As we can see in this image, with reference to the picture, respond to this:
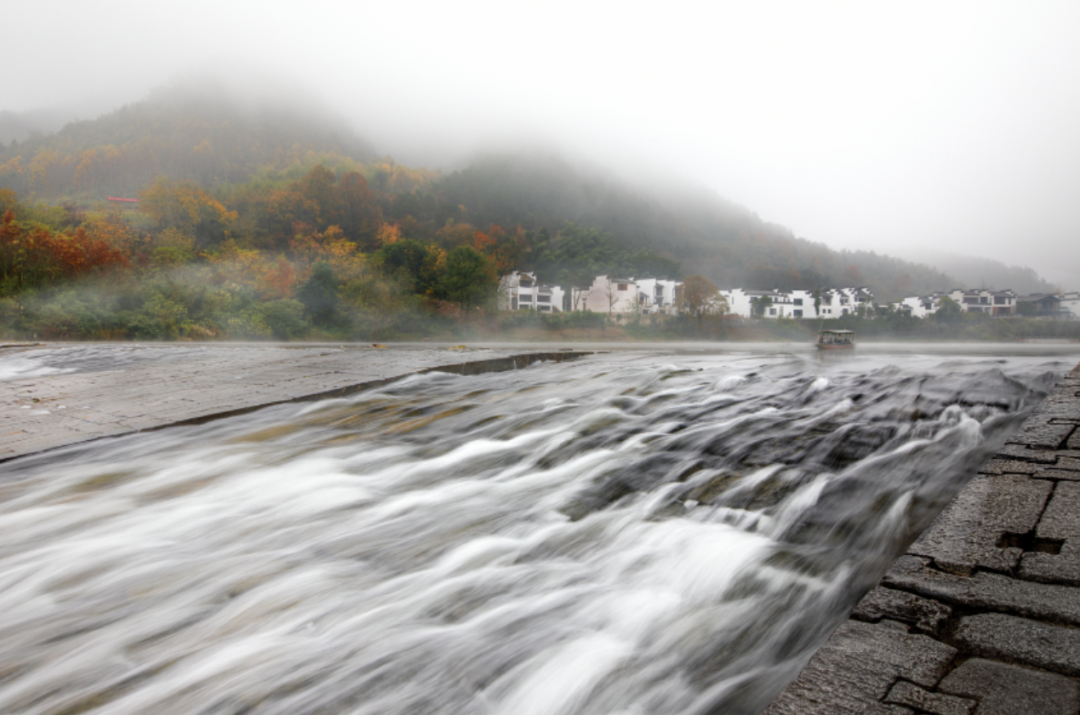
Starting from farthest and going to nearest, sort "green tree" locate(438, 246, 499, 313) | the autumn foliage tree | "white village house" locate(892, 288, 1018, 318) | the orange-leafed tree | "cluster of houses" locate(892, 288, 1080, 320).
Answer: the orange-leafed tree, "white village house" locate(892, 288, 1018, 318), "green tree" locate(438, 246, 499, 313), "cluster of houses" locate(892, 288, 1080, 320), the autumn foliage tree

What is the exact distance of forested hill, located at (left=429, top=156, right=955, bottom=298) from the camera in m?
102

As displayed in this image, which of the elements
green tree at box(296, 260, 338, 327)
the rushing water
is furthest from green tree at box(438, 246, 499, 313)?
the rushing water

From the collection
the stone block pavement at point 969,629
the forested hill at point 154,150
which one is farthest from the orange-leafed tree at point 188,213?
the stone block pavement at point 969,629

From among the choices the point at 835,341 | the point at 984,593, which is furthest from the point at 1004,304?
the point at 984,593

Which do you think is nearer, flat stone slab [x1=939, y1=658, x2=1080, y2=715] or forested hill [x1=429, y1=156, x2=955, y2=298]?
flat stone slab [x1=939, y1=658, x2=1080, y2=715]

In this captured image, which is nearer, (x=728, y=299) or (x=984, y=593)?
(x=984, y=593)

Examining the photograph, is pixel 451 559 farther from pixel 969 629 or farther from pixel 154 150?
pixel 154 150

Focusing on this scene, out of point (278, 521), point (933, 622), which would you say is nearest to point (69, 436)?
point (278, 521)

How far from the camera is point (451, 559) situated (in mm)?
2785

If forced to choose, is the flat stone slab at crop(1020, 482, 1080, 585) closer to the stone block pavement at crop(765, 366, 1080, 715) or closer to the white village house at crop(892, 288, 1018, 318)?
the stone block pavement at crop(765, 366, 1080, 715)

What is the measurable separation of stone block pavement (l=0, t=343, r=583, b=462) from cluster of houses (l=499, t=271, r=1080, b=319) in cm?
5024

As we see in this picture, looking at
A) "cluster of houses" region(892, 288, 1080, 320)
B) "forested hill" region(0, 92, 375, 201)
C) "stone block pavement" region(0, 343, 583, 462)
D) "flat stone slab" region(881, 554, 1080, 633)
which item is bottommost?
"flat stone slab" region(881, 554, 1080, 633)

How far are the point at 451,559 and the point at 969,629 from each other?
2.08 m

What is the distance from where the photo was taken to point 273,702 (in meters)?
1.81
